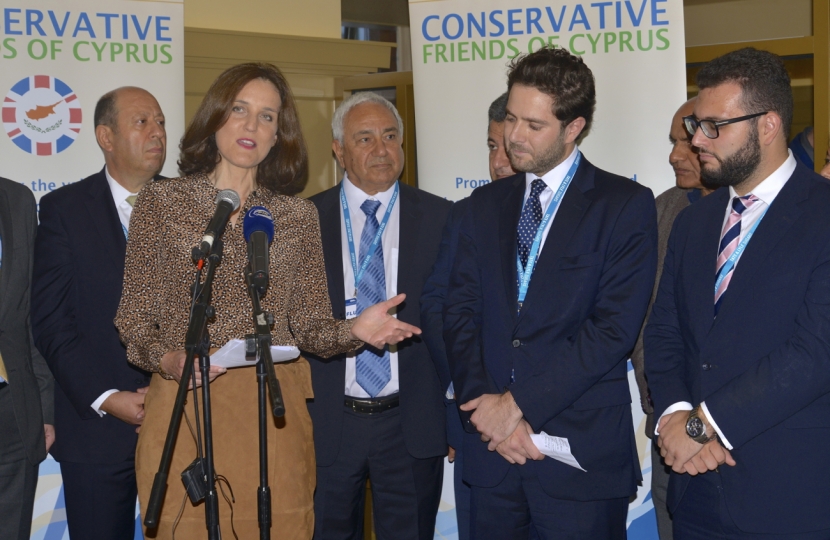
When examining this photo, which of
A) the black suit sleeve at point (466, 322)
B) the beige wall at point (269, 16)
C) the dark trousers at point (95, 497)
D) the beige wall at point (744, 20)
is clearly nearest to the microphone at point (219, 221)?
the black suit sleeve at point (466, 322)

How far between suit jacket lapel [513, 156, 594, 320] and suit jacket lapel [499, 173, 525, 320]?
0.23 feet

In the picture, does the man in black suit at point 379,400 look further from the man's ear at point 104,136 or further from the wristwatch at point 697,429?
the wristwatch at point 697,429

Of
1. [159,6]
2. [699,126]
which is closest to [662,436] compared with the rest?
[699,126]

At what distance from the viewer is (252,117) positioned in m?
2.71

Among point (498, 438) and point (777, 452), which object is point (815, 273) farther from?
point (498, 438)

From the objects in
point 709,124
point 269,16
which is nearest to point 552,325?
point 709,124

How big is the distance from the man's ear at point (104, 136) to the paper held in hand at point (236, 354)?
5.94 ft

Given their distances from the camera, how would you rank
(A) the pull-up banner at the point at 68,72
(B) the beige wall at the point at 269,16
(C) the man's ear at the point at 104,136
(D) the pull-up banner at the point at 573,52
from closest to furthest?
(C) the man's ear at the point at 104,136
(D) the pull-up banner at the point at 573,52
(A) the pull-up banner at the point at 68,72
(B) the beige wall at the point at 269,16

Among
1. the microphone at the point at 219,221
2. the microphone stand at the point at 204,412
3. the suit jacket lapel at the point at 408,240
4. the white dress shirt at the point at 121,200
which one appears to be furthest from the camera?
the suit jacket lapel at the point at 408,240

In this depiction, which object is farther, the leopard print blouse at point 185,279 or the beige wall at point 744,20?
the beige wall at point 744,20

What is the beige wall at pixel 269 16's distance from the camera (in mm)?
5312

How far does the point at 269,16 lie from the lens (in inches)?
216

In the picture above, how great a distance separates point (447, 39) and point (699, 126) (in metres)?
1.84

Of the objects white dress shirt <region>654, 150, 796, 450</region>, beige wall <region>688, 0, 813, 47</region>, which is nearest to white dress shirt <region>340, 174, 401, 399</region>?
white dress shirt <region>654, 150, 796, 450</region>
